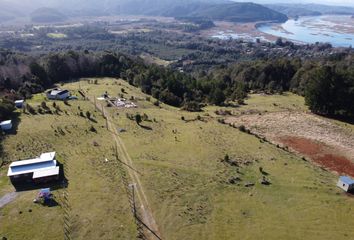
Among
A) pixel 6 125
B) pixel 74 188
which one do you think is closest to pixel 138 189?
pixel 74 188

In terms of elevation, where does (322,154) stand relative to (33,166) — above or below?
below

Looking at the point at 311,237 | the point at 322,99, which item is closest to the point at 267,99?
the point at 322,99

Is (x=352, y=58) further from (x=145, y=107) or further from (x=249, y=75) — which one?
(x=145, y=107)

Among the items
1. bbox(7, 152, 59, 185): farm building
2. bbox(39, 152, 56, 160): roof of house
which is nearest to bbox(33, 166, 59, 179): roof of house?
bbox(7, 152, 59, 185): farm building

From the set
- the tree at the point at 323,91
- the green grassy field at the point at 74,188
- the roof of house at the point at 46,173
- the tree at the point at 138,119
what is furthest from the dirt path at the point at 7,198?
the tree at the point at 323,91

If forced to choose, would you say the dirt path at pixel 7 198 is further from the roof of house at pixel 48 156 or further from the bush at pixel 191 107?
the bush at pixel 191 107

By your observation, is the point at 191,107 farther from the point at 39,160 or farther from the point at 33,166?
the point at 33,166

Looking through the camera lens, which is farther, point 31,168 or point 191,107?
point 191,107
